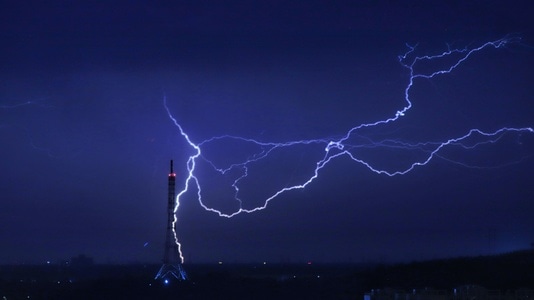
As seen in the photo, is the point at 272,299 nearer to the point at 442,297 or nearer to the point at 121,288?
the point at 121,288

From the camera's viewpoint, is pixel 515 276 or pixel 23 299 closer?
pixel 515 276

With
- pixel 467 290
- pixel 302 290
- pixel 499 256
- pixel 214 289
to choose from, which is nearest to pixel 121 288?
pixel 214 289

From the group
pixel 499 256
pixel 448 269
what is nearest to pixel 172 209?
pixel 448 269

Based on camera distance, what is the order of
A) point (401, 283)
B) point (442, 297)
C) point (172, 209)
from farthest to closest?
point (401, 283) → point (172, 209) → point (442, 297)

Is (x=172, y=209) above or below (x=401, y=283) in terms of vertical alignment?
above

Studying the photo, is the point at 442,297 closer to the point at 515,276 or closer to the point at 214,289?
the point at 515,276

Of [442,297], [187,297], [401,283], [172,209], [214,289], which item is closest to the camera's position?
[442,297]
